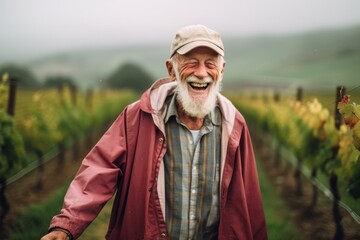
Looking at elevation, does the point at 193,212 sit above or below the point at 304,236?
above

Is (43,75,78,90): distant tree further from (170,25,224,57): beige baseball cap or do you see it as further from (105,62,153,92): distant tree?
(105,62,153,92): distant tree

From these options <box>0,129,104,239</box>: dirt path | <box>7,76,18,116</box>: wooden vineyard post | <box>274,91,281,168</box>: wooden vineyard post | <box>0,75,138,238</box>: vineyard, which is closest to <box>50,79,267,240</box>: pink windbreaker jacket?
<box>0,75,138,238</box>: vineyard

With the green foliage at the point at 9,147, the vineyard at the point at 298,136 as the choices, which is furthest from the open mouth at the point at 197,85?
the green foliage at the point at 9,147

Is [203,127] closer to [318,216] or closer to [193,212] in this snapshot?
[193,212]

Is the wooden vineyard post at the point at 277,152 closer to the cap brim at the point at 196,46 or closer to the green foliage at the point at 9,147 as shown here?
the green foliage at the point at 9,147

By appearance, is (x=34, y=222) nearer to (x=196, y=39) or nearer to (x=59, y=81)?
(x=196, y=39)

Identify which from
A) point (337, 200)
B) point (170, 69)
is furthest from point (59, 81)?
point (170, 69)

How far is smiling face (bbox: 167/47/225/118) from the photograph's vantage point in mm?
2238

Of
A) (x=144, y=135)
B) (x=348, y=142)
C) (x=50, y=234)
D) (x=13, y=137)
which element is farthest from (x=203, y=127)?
(x=13, y=137)

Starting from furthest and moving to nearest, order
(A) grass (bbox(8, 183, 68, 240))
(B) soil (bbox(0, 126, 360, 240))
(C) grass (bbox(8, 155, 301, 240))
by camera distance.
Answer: (B) soil (bbox(0, 126, 360, 240)) → (C) grass (bbox(8, 155, 301, 240)) → (A) grass (bbox(8, 183, 68, 240))

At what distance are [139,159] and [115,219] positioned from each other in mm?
395

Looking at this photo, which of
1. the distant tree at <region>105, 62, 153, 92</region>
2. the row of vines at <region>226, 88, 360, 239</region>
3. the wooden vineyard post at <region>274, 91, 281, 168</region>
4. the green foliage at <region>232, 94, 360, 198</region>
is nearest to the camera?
the row of vines at <region>226, 88, 360, 239</region>

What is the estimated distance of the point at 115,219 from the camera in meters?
2.34

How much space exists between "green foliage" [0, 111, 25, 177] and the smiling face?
2435mm
